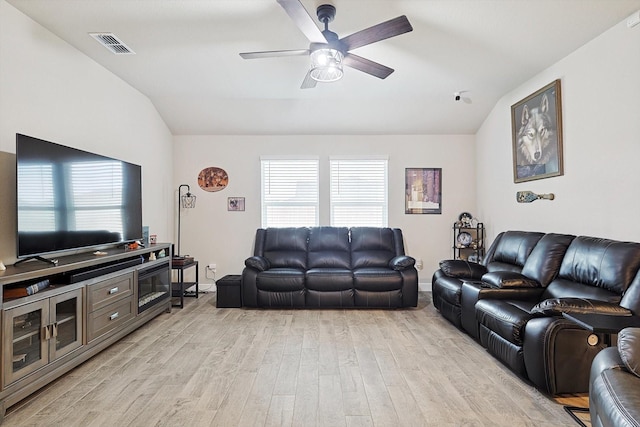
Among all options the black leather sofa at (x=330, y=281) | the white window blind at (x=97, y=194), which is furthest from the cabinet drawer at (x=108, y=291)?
the black leather sofa at (x=330, y=281)

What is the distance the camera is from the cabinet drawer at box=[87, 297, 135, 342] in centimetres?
285

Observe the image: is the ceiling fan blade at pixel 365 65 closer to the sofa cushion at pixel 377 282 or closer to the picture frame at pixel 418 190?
the sofa cushion at pixel 377 282

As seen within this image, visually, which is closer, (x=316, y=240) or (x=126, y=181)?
(x=126, y=181)

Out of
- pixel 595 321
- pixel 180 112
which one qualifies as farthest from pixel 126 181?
pixel 595 321

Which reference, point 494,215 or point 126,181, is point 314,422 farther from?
point 494,215

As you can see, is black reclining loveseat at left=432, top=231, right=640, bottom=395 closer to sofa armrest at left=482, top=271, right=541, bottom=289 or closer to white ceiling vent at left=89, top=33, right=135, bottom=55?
sofa armrest at left=482, top=271, right=541, bottom=289

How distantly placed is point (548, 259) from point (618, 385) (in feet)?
6.63

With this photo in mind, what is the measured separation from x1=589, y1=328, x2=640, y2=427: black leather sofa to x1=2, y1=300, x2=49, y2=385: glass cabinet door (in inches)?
122

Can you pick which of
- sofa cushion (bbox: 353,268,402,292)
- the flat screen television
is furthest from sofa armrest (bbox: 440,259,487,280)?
the flat screen television

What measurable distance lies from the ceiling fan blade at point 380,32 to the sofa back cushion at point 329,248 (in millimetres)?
2930

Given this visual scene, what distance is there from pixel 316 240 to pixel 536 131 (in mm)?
3085

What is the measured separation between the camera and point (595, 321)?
1971mm

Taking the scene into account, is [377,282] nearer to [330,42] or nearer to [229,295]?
[229,295]

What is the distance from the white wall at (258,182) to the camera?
551cm
